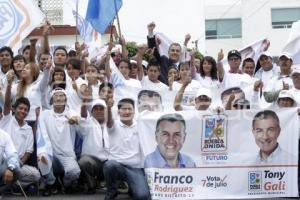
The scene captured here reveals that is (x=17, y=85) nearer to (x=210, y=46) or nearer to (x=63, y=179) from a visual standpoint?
(x=63, y=179)

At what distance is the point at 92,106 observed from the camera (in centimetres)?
837

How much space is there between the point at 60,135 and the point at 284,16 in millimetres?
32792

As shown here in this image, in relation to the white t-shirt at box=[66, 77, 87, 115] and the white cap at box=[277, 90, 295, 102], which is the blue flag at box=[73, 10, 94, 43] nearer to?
the white t-shirt at box=[66, 77, 87, 115]

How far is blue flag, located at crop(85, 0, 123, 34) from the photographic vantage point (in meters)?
11.0

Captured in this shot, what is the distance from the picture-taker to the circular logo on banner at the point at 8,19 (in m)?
9.95

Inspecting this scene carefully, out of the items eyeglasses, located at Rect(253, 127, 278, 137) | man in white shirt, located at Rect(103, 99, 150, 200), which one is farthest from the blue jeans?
eyeglasses, located at Rect(253, 127, 278, 137)

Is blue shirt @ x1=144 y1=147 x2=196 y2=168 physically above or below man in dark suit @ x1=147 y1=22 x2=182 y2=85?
below

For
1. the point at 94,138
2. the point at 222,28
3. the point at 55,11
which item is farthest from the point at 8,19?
the point at 222,28

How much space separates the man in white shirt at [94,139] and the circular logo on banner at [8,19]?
7.84ft

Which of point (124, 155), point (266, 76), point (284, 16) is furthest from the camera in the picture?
point (284, 16)

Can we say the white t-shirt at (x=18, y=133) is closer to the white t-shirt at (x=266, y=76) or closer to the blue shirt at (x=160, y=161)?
the blue shirt at (x=160, y=161)

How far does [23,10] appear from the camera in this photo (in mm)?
10055

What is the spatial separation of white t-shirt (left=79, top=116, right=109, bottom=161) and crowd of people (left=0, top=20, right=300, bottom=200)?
0.01 meters

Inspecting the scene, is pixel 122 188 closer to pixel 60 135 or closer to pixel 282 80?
pixel 60 135
